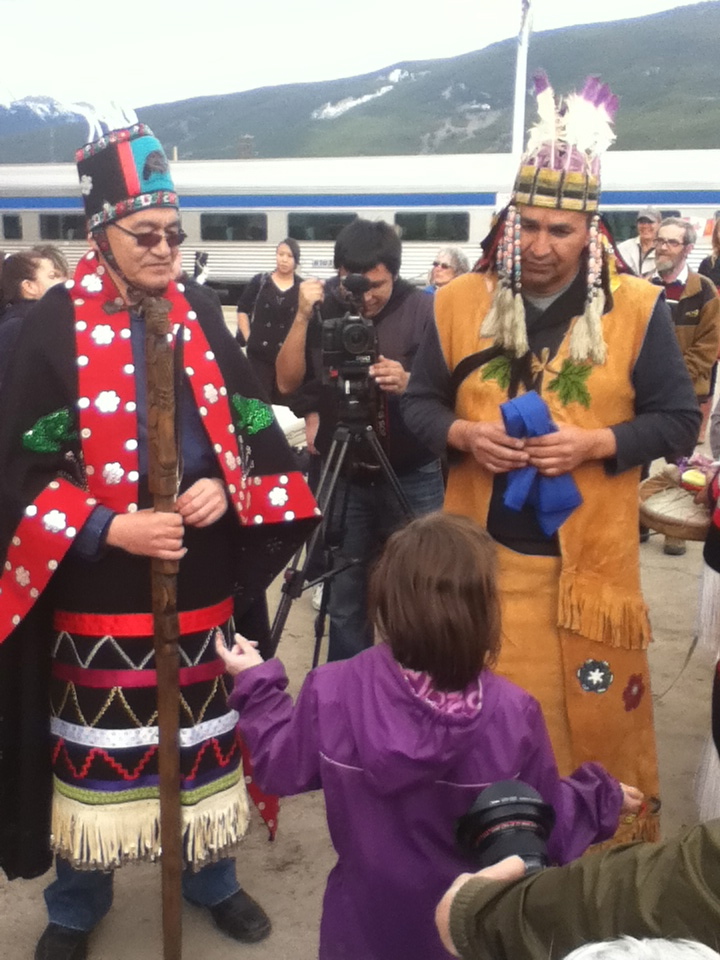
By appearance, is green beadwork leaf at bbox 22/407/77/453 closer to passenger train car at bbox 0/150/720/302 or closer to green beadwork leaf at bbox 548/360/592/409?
green beadwork leaf at bbox 548/360/592/409

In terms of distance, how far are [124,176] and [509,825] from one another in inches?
58.9

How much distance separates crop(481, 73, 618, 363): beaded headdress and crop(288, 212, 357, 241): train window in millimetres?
14456

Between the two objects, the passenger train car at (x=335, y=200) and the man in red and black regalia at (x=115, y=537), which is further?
the passenger train car at (x=335, y=200)

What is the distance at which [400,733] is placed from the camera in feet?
4.98

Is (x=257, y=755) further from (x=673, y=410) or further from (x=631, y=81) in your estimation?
(x=631, y=81)

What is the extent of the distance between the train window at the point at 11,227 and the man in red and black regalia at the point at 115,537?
18.6 meters

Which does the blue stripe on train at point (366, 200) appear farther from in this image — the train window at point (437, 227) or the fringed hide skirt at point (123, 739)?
the fringed hide skirt at point (123, 739)

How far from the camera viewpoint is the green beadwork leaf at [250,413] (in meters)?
2.25

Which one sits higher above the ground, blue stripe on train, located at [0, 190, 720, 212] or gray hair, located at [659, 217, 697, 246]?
gray hair, located at [659, 217, 697, 246]

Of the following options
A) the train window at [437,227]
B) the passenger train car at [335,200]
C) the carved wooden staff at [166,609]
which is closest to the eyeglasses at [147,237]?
the carved wooden staff at [166,609]

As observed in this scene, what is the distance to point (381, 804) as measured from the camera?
5.26 ft

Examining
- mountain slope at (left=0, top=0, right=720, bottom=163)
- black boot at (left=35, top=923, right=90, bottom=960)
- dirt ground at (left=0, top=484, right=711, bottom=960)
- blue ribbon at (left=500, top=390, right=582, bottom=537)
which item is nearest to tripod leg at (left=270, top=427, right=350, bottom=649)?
dirt ground at (left=0, top=484, right=711, bottom=960)

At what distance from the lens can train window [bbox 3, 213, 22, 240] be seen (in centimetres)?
1922

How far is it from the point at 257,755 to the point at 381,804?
0.73 feet
